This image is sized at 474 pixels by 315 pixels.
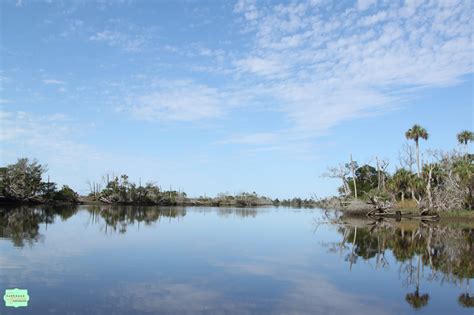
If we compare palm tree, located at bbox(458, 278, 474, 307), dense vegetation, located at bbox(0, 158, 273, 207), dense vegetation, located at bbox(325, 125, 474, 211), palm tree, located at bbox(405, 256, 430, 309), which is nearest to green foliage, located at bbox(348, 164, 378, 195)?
dense vegetation, located at bbox(325, 125, 474, 211)

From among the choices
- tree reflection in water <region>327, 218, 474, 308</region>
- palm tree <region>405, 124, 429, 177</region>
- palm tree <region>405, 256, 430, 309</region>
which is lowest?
tree reflection in water <region>327, 218, 474, 308</region>

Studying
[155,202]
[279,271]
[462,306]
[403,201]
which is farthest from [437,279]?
[155,202]

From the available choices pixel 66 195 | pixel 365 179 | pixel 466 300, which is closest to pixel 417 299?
pixel 466 300

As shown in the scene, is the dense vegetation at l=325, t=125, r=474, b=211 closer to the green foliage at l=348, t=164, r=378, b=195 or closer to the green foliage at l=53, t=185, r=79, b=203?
the green foliage at l=348, t=164, r=378, b=195

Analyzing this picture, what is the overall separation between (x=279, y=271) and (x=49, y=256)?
7.74 m

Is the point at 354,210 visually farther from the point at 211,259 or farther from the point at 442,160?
the point at 211,259

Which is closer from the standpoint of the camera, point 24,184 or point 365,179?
point 24,184

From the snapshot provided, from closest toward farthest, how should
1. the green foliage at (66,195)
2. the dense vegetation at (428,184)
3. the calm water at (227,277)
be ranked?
the calm water at (227,277)
the dense vegetation at (428,184)
the green foliage at (66,195)

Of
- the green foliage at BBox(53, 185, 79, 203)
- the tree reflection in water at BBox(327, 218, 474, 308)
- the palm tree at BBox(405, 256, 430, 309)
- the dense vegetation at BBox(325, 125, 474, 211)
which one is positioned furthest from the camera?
the green foliage at BBox(53, 185, 79, 203)

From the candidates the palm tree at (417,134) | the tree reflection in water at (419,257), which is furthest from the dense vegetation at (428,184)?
the tree reflection in water at (419,257)

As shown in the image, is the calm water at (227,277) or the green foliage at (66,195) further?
the green foliage at (66,195)

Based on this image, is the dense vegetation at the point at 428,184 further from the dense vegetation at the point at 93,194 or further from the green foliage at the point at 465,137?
the dense vegetation at the point at 93,194

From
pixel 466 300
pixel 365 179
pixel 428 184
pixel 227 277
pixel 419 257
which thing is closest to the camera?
pixel 466 300

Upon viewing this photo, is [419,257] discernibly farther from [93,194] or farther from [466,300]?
[93,194]
